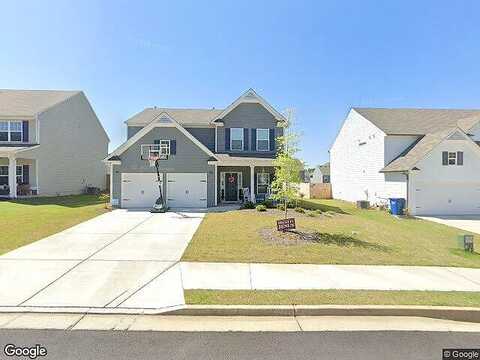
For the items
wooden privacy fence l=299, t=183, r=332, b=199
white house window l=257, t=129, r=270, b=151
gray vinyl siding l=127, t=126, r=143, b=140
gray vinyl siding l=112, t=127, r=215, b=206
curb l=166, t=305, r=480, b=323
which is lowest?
curb l=166, t=305, r=480, b=323

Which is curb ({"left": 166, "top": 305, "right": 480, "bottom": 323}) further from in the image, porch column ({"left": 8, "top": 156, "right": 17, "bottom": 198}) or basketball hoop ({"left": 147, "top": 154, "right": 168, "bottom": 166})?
porch column ({"left": 8, "top": 156, "right": 17, "bottom": 198})

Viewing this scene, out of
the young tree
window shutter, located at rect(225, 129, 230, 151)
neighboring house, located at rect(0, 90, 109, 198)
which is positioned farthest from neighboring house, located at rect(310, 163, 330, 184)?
the young tree

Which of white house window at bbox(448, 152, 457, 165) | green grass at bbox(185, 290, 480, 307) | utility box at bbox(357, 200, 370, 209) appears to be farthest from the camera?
utility box at bbox(357, 200, 370, 209)

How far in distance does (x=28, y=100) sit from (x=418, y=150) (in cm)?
3437

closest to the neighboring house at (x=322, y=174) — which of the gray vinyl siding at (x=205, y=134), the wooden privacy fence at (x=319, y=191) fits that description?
the wooden privacy fence at (x=319, y=191)

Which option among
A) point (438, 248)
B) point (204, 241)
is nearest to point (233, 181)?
point (204, 241)

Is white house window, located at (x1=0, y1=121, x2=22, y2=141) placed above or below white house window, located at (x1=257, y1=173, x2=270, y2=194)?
above

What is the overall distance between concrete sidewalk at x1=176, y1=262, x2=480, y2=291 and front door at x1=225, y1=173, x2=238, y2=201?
15.6 m

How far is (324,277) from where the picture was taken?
7449 mm

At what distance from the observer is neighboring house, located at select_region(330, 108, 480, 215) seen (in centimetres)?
2097

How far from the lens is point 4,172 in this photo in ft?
83.7

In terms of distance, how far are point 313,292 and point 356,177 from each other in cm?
2595

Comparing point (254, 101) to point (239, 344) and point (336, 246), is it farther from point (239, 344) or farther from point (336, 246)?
point (239, 344)

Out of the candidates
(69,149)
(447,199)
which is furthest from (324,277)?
(69,149)
